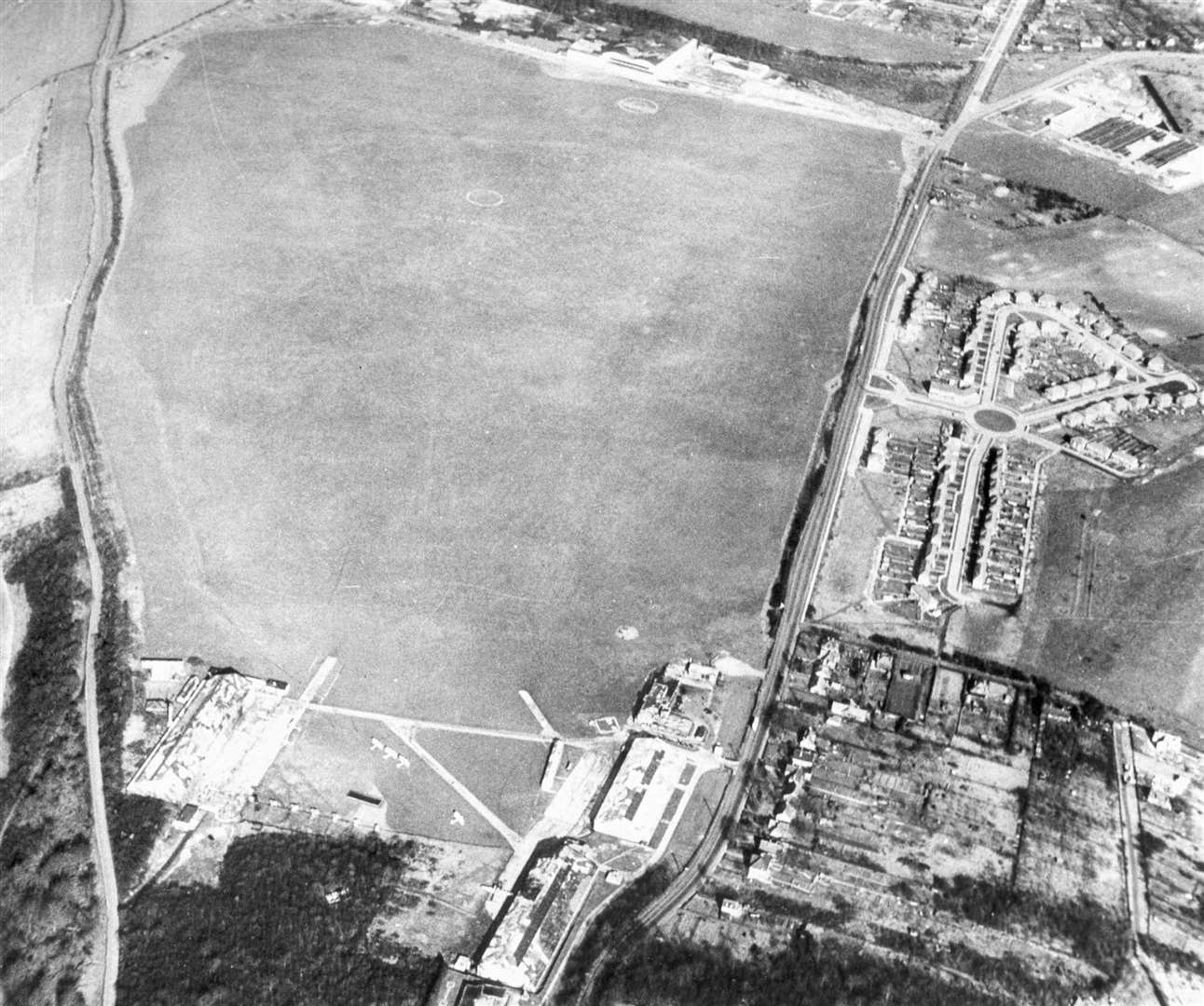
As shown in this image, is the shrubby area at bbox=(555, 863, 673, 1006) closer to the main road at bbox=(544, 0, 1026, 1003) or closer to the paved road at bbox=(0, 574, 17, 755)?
the main road at bbox=(544, 0, 1026, 1003)

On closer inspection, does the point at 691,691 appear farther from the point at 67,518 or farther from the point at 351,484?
the point at 67,518

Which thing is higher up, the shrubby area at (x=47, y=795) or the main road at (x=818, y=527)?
the main road at (x=818, y=527)

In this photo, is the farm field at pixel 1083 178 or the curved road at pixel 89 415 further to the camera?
the farm field at pixel 1083 178

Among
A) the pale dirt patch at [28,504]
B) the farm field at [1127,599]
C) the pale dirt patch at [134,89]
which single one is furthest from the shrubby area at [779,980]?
the pale dirt patch at [134,89]

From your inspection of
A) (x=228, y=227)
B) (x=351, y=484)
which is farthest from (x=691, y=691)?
(x=228, y=227)

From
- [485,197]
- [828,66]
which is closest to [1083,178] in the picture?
[828,66]

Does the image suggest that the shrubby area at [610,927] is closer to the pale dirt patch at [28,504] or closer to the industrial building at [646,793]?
the industrial building at [646,793]

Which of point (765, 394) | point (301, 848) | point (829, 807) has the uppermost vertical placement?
point (765, 394)
